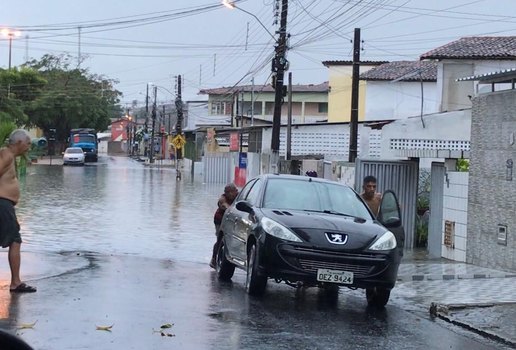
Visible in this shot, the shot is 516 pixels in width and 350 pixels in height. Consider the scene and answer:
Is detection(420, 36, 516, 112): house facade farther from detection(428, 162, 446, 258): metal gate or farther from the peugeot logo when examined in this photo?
the peugeot logo

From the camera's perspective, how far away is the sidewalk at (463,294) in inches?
389

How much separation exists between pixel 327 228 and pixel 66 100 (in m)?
87.7

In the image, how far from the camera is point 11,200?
10102mm

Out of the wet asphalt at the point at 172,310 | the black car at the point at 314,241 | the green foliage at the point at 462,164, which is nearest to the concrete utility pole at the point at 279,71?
the green foliage at the point at 462,164

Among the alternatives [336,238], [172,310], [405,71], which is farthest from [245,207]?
[405,71]

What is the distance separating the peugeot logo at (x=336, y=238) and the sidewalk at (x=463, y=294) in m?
1.45

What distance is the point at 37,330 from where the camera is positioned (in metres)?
8.02

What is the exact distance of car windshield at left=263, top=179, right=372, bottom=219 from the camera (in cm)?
1162

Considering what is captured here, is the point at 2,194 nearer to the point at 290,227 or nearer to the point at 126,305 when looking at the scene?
the point at 126,305

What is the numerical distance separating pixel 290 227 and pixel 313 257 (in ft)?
1.56

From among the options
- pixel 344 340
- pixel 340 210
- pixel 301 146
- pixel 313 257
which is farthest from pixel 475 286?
pixel 301 146

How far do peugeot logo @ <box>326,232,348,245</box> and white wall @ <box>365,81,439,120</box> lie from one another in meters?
38.5

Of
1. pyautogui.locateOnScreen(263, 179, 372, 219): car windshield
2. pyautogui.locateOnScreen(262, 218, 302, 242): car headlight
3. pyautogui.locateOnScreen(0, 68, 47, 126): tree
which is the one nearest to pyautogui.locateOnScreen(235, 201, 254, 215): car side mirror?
pyautogui.locateOnScreen(263, 179, 372, 219): car windshield

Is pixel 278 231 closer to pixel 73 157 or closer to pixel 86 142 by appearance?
pixel 73 157
